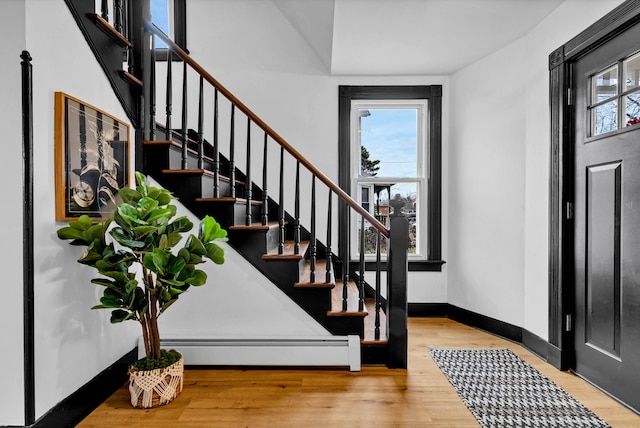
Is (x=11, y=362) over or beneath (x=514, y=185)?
beneath

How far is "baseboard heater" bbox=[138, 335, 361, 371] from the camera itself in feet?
8.00

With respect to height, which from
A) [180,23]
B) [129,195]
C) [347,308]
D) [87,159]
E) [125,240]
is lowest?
[347,308]

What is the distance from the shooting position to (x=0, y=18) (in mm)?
1560

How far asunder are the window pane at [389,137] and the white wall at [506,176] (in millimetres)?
431

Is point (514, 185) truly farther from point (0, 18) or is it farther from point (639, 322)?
point (0, 18)

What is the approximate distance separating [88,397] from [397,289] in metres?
1.93

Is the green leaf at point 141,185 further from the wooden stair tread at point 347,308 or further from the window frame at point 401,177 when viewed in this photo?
the window frame at point 401,177

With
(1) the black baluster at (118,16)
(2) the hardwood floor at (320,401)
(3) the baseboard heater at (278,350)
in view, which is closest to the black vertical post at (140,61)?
(1) the black baluster at (118,16)

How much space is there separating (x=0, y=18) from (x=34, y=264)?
110 cm

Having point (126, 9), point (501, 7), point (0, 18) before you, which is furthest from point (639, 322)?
point (126, 9)

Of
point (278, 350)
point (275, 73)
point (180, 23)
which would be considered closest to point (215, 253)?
point (278, 350)

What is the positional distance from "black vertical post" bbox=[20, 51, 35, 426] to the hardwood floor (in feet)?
Result: 1.35

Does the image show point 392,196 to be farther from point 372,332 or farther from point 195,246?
point 195,246

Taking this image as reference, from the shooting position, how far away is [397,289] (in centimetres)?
243
